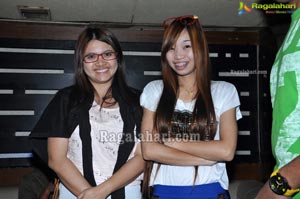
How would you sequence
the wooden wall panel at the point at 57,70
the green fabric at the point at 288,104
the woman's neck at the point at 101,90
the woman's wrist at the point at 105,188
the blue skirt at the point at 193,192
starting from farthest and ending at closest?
1. the wooden wall panel at the point at 57,70
2. the woman's neck at the point at 101,90
3. the woman's wrist at the point at 105,188
4. the blue skirt at the point at 193,192
5. the green fabric at the point at 288,104

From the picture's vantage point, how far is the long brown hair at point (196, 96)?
5.91 feet

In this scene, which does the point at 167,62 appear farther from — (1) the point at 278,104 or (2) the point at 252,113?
(2) the point at 252,113

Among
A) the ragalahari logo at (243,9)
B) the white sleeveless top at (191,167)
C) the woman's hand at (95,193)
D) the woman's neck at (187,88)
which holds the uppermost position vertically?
the ragalahari logo at (243,9)

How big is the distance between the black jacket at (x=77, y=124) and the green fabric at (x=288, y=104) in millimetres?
885

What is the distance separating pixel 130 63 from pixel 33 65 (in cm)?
114

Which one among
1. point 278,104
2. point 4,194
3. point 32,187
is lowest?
→ point 4,194

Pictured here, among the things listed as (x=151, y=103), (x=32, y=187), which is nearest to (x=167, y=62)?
(x=151, y=103)

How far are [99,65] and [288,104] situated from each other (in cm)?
111

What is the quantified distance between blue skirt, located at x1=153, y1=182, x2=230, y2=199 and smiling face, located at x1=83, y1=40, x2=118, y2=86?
693 mm

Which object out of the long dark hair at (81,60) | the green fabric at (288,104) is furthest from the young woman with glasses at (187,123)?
the green fabric at (288,104)

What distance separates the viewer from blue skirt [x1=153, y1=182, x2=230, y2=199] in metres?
1.68

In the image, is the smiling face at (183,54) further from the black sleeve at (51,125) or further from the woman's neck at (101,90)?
the black sleeve at (51,125)

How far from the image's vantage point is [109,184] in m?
1.80

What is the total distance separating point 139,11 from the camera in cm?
357
